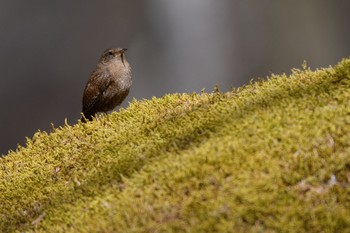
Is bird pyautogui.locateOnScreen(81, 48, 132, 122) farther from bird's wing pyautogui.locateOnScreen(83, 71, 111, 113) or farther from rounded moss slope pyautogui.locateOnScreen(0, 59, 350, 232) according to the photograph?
rounded moss slope pyautogui.locateOnScreen(0, 59, 350, 232)

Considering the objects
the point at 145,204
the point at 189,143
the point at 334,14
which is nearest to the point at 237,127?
the point at 189,143

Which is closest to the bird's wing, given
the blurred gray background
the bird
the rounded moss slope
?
the bird

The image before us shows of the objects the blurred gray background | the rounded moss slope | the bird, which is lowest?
the rounded moss slope

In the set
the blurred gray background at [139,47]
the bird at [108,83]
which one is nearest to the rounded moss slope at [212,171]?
the bird at [108,83]

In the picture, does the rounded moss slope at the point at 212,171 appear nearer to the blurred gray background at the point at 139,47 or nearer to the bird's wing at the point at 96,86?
the bird's wing at the point at 96,86

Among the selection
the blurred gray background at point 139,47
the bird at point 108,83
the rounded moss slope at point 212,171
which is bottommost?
the rounded moss slope at point 212,171

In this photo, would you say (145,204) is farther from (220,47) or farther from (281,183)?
(220,47)

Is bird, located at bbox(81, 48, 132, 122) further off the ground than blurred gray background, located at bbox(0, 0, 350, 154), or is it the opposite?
blurred gray background, located at bbox(0, 0, 350, 154)
